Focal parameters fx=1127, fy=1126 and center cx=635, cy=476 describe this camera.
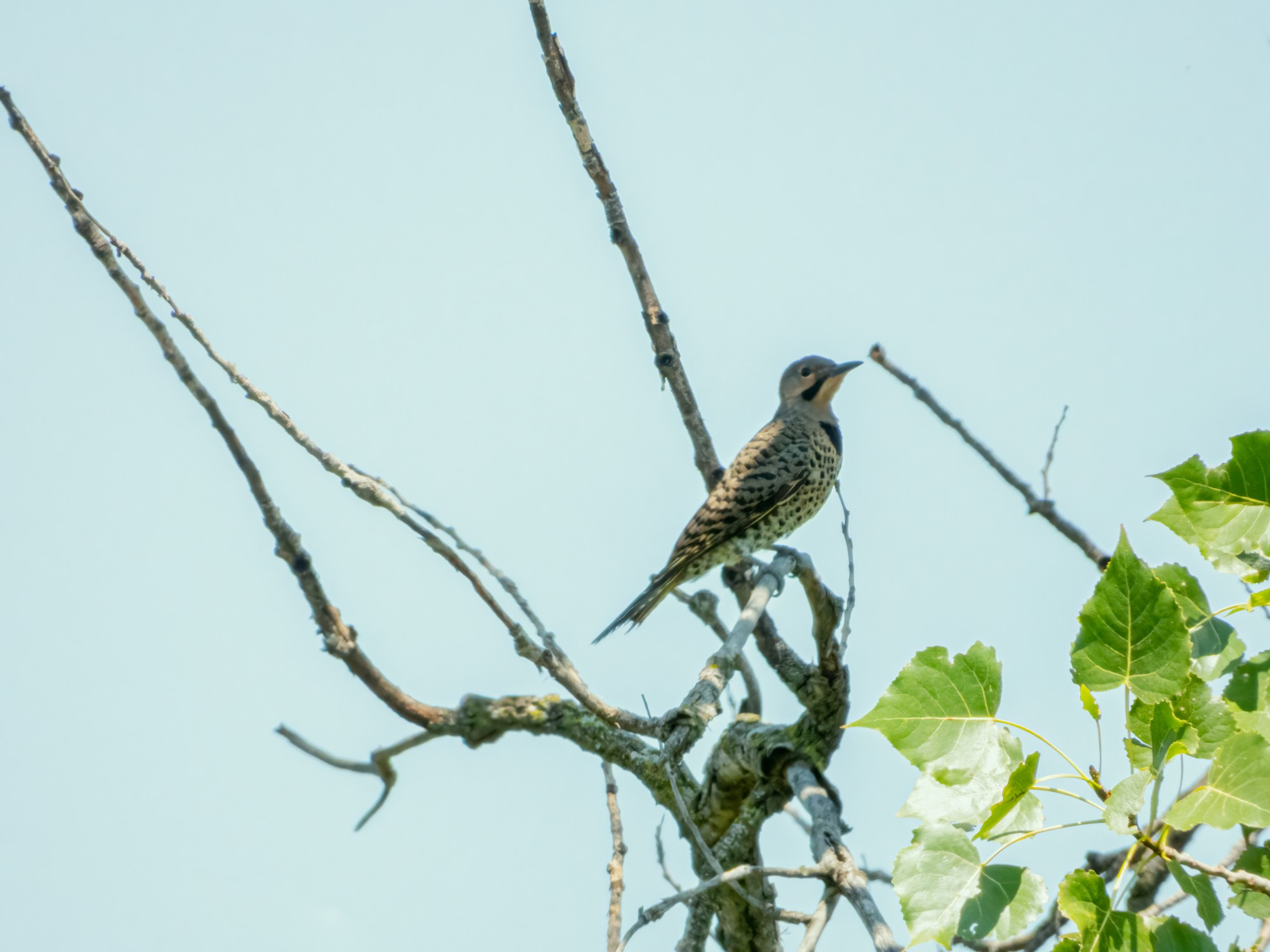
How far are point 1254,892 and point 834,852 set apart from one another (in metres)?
1.18

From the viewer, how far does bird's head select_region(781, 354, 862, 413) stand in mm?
8180

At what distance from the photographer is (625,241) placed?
5.22m

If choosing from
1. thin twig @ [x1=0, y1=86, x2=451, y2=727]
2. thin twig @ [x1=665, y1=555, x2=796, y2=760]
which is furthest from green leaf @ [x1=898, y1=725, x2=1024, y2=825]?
thin twig @ [x1=0, y1=86, x2=451, y2=727]

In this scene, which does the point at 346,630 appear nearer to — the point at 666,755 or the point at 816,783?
the point at 666,755

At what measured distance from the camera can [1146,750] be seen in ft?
5.81

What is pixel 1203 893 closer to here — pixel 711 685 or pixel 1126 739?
pixel 1126 739

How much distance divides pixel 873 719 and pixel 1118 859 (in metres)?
1.85

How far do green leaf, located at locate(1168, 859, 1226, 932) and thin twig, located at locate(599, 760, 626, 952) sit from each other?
177 centimetres

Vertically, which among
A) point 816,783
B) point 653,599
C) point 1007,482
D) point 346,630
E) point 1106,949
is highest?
point 653,599

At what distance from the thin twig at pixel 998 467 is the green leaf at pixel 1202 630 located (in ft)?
8.06

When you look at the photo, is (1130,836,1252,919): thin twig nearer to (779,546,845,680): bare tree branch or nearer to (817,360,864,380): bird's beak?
(779,546,845,680): bare tree branch

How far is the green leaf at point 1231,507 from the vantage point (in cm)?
200

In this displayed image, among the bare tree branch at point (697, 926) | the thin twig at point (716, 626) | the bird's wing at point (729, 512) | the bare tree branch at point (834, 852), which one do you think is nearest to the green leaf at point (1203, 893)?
the bare tree branch at point (834, 852)

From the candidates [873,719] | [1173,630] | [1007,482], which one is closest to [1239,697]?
[1173,630]
